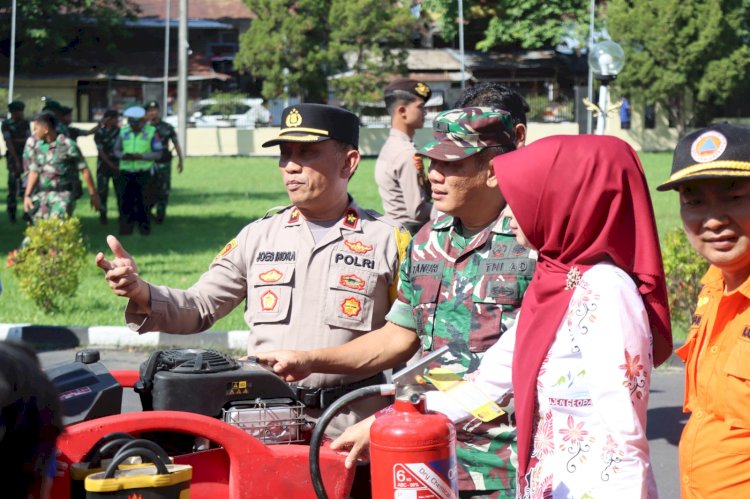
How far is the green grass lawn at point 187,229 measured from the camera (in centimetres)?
1103

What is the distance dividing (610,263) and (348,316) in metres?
1.45

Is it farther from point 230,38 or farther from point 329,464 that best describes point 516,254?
point 230,38

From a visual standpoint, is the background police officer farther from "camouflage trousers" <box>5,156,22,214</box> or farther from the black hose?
the black hose

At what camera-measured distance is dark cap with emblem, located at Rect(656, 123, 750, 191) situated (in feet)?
8.63

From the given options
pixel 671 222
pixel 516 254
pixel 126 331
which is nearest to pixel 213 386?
pixel 516 254

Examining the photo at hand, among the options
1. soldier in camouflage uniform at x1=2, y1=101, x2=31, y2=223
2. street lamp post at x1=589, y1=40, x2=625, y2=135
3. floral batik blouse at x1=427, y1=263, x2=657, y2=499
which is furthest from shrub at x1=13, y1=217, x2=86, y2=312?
soldier in camouflage uniform at x1=2, y1=101, x2=31, y2=223

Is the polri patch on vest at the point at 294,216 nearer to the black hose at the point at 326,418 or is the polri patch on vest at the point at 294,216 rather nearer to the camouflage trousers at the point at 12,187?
the black hose at the point at 326,418

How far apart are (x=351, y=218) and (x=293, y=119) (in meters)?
0.40

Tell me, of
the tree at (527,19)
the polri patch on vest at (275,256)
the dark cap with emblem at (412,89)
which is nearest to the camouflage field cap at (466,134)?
the polri patch on vest at (275,256)

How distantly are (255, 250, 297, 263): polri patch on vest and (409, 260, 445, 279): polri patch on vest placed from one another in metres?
0.57

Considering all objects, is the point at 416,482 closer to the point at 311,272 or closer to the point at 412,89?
the point at 311,272

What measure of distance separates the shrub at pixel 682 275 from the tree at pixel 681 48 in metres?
36.3

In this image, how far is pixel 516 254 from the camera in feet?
11.2

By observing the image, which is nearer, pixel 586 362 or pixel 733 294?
pixel 586 362
